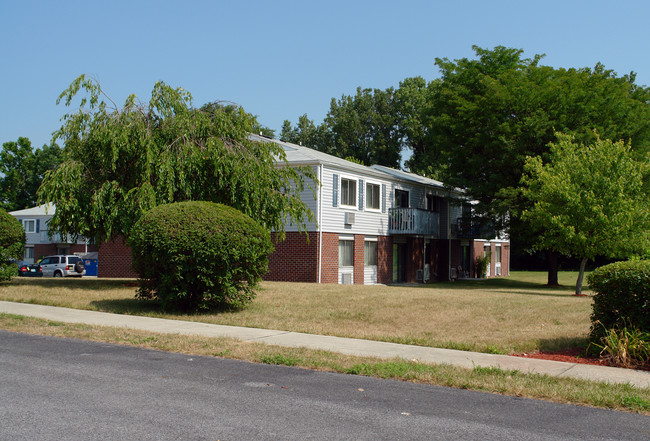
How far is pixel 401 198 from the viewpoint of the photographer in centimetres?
3225

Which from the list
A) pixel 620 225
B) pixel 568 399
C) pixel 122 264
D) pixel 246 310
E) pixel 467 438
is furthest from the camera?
pixel 122 264

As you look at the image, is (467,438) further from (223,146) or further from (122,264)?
(122,264)

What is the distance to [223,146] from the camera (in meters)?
19.2

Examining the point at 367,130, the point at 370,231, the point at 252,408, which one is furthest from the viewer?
the point at 367,130

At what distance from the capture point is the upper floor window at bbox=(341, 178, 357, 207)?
1073 inches

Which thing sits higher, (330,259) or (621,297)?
(330,259)

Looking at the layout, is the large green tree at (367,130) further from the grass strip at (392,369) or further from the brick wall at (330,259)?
the grass strip at (392,369)

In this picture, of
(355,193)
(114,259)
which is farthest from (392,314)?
(114,259)

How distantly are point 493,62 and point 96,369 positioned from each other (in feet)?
98.8

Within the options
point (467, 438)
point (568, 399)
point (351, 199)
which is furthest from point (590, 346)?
point (351, 199)

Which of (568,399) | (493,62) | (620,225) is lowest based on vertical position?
(568,399)

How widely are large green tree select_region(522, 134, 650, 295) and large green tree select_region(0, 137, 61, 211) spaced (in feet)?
180

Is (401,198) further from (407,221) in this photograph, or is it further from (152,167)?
(152,167)

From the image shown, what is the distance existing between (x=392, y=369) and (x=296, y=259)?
1767 cm
